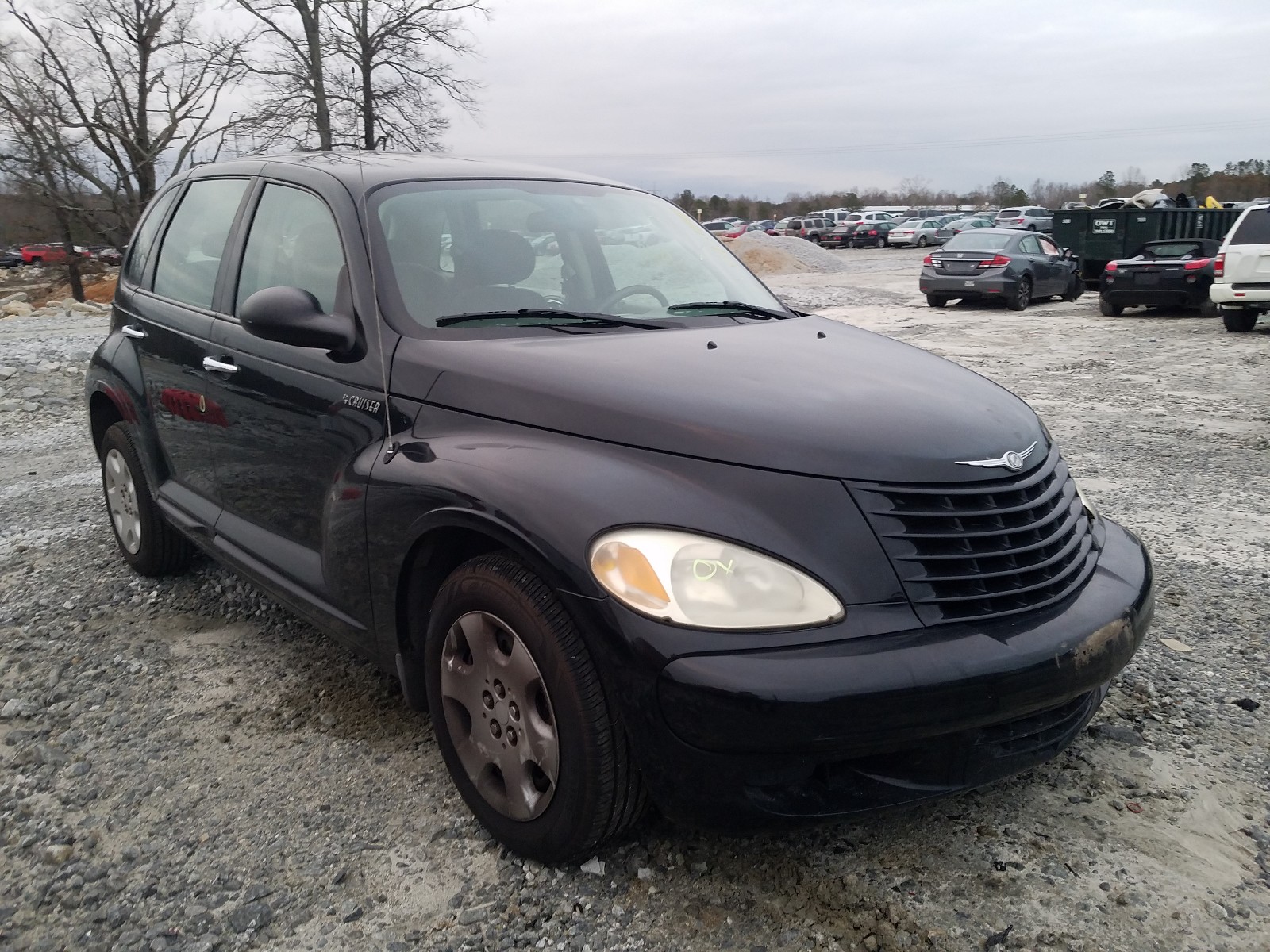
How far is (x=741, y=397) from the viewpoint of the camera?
2.50 metres

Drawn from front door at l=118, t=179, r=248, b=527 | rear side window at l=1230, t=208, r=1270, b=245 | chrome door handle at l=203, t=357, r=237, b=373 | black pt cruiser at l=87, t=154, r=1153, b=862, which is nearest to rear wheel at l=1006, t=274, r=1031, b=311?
rear side window at l=1230, t=208, r=1270, b=245

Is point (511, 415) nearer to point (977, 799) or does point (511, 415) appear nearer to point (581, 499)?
point (581, 499)

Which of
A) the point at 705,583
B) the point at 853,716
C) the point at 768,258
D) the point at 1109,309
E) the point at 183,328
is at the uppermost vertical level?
the point at 183,328

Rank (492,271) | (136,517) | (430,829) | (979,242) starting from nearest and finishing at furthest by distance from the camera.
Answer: (430,829)
(492,271)
(136,517)
(979,242)

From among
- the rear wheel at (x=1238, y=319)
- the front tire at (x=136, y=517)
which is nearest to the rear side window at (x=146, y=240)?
the front tire at (x=136, y=517)

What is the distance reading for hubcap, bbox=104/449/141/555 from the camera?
4.59 metres

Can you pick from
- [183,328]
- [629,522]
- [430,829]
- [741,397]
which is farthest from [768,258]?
[629,522]

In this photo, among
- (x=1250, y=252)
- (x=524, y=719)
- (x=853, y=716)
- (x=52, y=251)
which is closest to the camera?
(x=853, y=716)

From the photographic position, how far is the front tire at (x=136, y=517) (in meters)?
4.45

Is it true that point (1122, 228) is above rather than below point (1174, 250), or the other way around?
above

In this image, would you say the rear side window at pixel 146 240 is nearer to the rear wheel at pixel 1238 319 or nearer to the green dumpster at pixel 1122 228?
the rear wheel at pixel 1238 319

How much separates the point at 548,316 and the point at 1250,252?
14.6 metres

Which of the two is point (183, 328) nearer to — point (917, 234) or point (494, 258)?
point (494, 258)

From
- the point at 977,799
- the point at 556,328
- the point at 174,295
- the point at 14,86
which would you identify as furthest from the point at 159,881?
the point at 14,86
